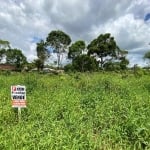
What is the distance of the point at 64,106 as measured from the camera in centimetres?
701

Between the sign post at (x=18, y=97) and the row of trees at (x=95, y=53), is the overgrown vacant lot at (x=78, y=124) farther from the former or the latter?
the row of trees at (x=95, y=53)

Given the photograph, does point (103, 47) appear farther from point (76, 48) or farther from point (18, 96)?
point (18, 96)

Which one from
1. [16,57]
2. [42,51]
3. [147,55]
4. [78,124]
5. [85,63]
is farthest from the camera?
[16,57]

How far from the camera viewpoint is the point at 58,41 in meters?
42.1

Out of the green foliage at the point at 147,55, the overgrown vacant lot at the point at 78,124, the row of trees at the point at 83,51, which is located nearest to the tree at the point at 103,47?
the row of trees at the point at 83,51

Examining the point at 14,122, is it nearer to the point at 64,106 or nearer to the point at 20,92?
the point at 20,92

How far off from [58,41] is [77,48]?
4187mm

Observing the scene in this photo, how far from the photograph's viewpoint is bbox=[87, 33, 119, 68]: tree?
125 feet

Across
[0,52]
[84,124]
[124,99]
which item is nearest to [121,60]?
[0,52]

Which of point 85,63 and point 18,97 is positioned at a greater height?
point 85,63

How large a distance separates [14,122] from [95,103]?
2139 millimetres

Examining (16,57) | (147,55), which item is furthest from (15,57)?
(147,55)

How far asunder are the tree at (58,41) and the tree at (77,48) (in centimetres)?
274

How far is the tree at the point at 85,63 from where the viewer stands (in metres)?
36.0
